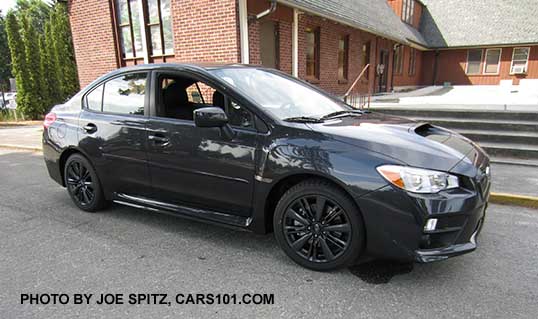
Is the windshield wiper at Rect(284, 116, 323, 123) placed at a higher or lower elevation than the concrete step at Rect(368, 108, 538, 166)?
higher

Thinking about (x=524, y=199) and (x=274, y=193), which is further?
(x=524, y=199)

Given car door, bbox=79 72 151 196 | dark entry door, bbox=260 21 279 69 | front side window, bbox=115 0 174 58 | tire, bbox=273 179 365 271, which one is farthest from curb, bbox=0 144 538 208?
front side window, bbox=115 0 174 58

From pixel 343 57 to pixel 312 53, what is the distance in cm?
240

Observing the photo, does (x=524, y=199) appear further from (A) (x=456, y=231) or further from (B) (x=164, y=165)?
(B) (x=164, y=165)

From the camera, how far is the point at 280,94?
3375 mm

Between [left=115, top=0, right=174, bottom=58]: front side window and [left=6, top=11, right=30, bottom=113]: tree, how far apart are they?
8.24 metres

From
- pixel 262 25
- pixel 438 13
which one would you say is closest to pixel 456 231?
pixel 262 25

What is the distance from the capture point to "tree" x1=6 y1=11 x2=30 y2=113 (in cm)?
1475

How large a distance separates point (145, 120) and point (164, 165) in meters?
0.51

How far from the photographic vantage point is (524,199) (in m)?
4.21

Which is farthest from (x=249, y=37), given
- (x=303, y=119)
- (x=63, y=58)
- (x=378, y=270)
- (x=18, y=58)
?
(x=63, y=58)

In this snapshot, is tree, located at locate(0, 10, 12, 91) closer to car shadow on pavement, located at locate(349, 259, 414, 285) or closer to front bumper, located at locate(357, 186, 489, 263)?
car shadow on pavement, located at locate(349, 259, 414, 285)

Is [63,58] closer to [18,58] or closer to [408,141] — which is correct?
[18,58]

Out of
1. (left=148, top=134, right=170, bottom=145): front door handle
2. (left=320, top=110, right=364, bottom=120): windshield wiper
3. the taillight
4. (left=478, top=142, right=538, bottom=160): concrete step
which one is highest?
(left=320, top=110, right=364, bottom=120): windshield wiper
